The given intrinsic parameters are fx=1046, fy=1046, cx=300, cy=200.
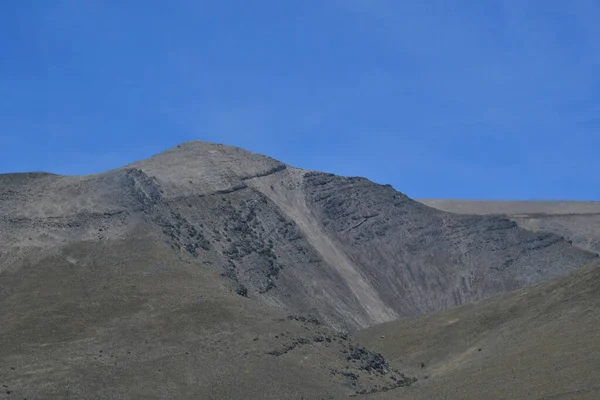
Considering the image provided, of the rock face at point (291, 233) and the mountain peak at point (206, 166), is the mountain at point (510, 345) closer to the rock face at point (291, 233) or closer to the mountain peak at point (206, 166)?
the rock face at point (291, 233)

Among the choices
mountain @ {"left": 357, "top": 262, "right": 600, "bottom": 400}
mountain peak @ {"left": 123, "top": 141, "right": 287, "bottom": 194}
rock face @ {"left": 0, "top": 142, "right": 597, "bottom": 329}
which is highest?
mountain peak @ {"left": 123, "top": 141, "right": 287, "bottom": 194}

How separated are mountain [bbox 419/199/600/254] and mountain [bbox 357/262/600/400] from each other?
4498 centimetres

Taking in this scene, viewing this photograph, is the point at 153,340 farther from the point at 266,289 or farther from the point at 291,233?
the point at 291,233

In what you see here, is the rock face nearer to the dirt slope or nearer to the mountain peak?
the mountain peak

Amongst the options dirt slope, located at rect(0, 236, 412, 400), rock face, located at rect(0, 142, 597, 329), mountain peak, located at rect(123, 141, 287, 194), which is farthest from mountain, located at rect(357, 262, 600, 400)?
mountain peak, located at rect(123, 141, 287, 194)

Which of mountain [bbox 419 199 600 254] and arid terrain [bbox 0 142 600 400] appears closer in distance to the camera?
arid terrain [bbox 0 142 600 400]

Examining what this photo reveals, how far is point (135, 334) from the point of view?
67125 millimetres

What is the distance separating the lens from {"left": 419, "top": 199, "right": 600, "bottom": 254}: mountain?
5054 inches

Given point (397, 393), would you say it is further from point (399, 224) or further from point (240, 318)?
point (399, 224)

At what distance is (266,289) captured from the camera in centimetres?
9012

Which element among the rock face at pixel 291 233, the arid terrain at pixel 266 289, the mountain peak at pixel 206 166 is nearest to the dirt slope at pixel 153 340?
the arid terrain at pixel 266 289

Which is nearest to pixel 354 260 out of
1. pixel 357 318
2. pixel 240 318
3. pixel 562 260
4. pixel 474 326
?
pixel 357 318

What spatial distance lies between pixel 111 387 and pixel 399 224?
6117cm

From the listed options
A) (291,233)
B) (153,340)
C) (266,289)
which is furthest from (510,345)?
(291,233)
